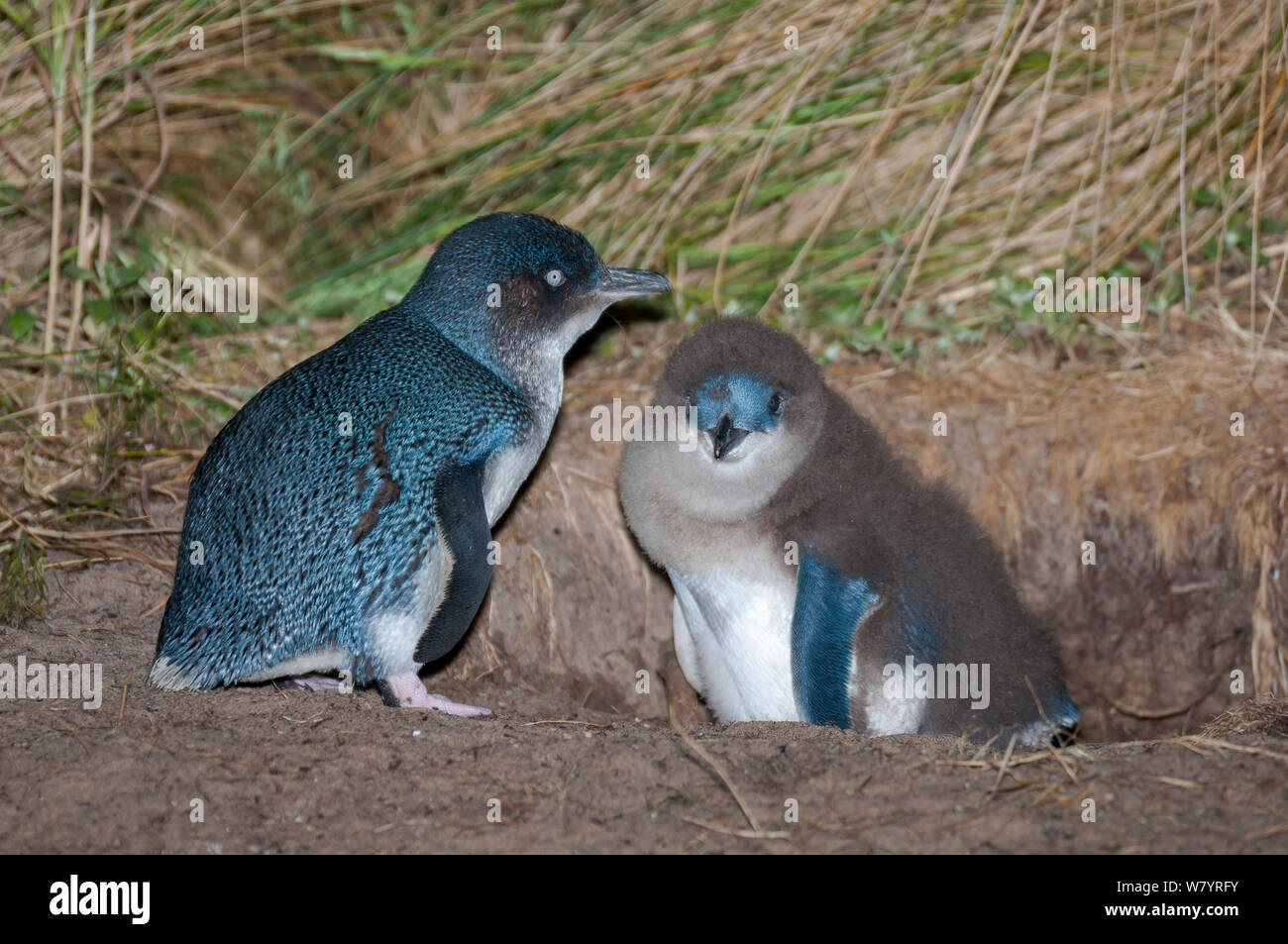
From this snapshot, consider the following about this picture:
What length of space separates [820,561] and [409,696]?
1140 mm

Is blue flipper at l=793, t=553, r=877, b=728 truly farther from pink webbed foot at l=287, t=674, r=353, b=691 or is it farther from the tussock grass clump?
the tussock grass clump

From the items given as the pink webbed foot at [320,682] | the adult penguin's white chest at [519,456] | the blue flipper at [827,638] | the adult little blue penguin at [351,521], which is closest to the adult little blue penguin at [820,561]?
the blue flipper at [827,638]

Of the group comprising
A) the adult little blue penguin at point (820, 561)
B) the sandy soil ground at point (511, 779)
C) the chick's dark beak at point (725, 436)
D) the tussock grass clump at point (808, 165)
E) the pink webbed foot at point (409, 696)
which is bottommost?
the sandy soil ground at point (511, 779)

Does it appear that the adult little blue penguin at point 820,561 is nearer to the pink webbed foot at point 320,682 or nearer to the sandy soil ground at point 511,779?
the sandy soil ground at point 511,779

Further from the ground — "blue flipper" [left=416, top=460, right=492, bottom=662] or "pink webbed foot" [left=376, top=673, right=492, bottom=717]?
"blue flipper" [left=416, top=460, right=492, bottom=662]

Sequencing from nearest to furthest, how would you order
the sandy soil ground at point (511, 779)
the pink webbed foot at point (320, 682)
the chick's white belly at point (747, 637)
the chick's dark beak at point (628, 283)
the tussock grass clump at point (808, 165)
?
1. the sandy soil ground at point (511, 779)
2. the pink webbed foot at point (320, 682)
3. the chick's white belly at point (747, 637)
4. the chick's dark beak at point (628, 283)
5. the tussock grass clump at point (808, 165)

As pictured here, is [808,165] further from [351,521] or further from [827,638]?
[351,521]

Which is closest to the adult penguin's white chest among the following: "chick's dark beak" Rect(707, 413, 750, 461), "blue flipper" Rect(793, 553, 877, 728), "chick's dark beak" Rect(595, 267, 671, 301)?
"chick's dark beak" Rect(595, 267, 671, 301)

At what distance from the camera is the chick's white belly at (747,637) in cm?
344

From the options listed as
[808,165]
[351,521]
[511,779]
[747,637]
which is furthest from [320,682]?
[808,165]

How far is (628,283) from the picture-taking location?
3822 mm

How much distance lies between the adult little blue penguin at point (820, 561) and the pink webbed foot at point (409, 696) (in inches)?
29.3

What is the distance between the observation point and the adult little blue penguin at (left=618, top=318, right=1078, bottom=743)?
10.6ft

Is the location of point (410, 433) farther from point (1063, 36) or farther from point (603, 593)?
point (1063, 36)
